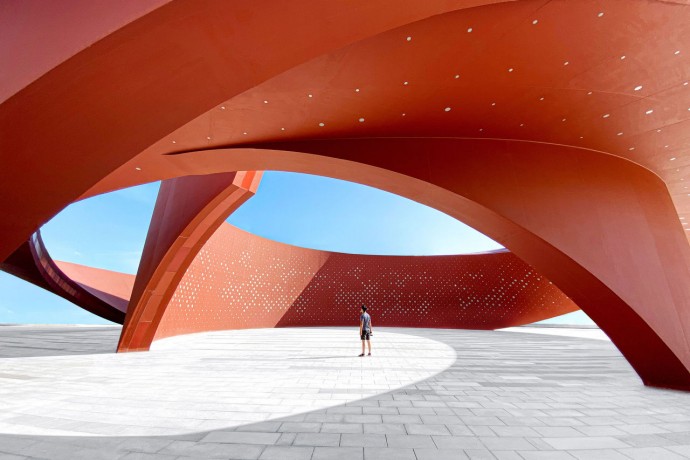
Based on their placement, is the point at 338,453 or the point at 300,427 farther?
the point at 300,427

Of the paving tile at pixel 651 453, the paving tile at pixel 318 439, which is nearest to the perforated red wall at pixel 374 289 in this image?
the paving tile at pixel 318 439

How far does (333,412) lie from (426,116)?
154 inches

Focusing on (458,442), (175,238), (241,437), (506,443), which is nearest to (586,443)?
(506,443)

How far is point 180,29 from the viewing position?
1.65m

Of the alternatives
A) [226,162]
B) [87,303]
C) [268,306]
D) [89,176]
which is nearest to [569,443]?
[89,176]

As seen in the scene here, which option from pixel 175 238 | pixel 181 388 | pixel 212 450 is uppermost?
pixel 175 238

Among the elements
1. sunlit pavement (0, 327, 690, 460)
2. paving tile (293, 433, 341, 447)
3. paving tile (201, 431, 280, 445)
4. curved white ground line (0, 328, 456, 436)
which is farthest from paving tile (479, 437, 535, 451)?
paving tile (201, 431, 280, 445)

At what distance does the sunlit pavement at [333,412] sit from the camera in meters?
2.72

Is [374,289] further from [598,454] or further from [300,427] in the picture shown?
[598,454]

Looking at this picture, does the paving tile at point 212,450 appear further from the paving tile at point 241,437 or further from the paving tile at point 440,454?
the paving tile at point 440,454

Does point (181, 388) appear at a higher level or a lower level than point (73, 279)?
lower

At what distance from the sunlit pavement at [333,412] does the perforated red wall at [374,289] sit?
485 inches

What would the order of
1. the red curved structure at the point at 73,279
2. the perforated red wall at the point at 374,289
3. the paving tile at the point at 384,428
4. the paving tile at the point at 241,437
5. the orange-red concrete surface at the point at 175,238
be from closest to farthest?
the paving tile at the point at 241,437, the paving tile at the point at 384,428, the orange-red concrete surface at the point at 175,238, the red curved structure at the point at 73,279, the perforated red wall at the point at 374,289

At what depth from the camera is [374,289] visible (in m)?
22.3
